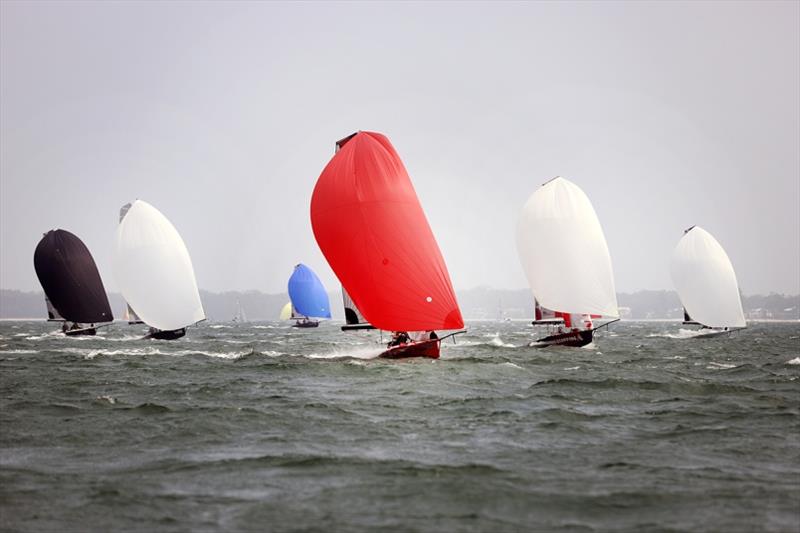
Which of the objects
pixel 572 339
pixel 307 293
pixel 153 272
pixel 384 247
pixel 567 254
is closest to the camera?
pixel 384 247

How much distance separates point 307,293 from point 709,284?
63.7m

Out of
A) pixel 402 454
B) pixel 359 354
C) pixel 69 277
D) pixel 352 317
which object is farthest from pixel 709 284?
pixel 402 454

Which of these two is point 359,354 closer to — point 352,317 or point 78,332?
point 352,317

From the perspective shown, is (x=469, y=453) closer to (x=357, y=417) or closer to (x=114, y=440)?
(x=357, y=417)

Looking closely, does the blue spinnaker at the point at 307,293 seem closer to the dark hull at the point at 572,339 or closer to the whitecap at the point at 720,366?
the dark hull at the point at 572,339

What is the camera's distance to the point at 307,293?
108 meters

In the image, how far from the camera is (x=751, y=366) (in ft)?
104

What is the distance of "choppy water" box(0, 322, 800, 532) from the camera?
8.73 meters

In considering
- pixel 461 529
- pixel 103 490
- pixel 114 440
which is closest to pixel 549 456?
pixel 461 529

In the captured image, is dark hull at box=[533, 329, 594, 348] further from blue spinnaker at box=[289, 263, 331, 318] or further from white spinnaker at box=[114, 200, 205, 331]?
blue spinnaker at box=[289, 263, 331, 318]

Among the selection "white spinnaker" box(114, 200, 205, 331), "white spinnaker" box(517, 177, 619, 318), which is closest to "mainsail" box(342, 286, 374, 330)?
"white spinnaker" box(517, 177, 619, 318)

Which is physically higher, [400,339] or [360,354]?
[400,339]

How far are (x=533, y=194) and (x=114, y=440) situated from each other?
33.5 metres

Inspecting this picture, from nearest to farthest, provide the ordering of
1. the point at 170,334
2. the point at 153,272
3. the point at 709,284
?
the point at 153,272 → the point at 170,334 → the point at 709,284
